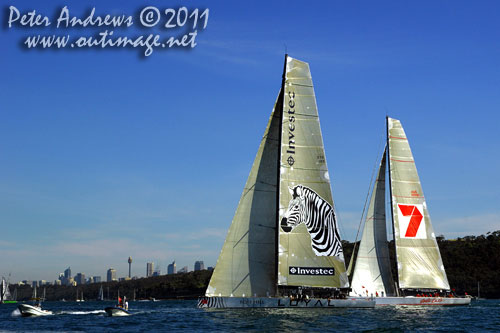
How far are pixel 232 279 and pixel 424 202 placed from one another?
32.9 metres

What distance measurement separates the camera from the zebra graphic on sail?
5575 centimetres

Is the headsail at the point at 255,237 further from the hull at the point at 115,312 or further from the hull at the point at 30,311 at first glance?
the hull at the point at 30,311

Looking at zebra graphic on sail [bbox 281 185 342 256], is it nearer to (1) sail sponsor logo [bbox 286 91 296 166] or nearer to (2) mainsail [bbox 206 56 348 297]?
(2) mainsail [bbox 206 56 348 297]

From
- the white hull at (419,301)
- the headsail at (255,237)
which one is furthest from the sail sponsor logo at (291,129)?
the white hull at (419,301)

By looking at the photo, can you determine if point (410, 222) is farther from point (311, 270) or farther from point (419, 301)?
point (311, 270)

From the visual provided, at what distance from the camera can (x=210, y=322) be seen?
157 feet

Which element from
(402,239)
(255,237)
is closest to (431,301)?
(402,239)

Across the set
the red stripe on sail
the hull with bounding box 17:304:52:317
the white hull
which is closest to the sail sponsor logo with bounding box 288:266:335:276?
the white hull

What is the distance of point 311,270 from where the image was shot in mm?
55625

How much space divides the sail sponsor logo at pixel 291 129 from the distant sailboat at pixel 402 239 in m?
22.5

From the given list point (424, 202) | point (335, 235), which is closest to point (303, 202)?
point (335, 235)

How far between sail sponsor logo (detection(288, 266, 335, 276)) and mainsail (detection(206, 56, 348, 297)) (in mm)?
89

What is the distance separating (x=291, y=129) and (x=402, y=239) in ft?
87.4

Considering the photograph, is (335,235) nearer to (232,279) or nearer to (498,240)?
(232,279)
